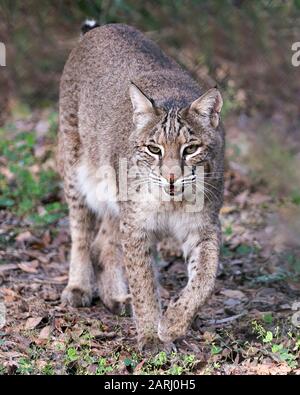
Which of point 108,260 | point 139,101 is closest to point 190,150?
point 139,101

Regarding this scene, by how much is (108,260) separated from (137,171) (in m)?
1.42

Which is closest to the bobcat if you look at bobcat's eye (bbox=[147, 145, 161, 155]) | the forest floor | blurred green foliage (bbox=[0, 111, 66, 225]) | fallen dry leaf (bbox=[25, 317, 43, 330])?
bobcat's eye (bbox=[147, 145, 161, 155])

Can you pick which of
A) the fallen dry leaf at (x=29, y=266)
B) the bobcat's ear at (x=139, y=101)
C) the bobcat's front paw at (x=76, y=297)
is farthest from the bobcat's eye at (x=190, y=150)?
the fallen dry leaf at (x=29, y=266)

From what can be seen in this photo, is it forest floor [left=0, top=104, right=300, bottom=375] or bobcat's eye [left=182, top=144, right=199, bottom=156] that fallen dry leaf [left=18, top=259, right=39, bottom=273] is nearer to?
forest floor [left=0, top=104, right=300, bottom=375]

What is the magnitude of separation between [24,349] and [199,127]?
5.95 feet

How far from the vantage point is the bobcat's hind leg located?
724 cm

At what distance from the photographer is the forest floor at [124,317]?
574 centimetres

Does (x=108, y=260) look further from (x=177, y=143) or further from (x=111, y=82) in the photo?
(x=177, y=143)

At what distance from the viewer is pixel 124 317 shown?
22.6ft

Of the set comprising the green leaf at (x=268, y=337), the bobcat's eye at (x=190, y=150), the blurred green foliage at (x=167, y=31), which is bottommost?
the green leaf at (x=268, y=337)

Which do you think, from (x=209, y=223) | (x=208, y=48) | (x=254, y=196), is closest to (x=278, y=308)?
(x=209, y=223)

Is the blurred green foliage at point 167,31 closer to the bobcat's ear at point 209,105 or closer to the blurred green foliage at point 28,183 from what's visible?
the blurred green foliage at point 28,183

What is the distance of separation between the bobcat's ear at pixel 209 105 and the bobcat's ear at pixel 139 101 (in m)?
0.29
